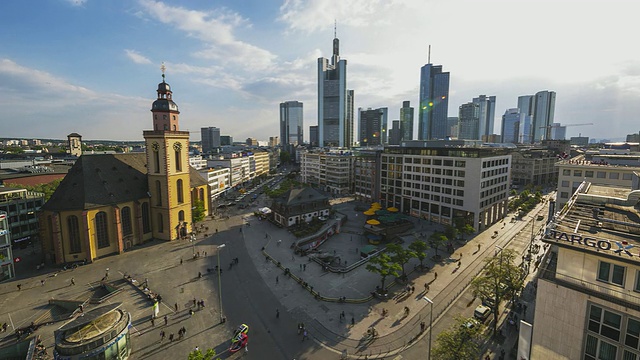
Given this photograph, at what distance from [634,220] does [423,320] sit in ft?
69.9

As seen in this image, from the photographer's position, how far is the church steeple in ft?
190

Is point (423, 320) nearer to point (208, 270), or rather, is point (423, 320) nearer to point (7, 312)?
point (208, 270)

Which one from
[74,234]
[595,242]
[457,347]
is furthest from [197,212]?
[595,242]

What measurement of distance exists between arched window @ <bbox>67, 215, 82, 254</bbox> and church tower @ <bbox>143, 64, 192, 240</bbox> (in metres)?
12.9

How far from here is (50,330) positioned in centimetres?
3139

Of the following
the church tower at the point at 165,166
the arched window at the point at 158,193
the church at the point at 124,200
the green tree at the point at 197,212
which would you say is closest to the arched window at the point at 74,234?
the church at the point at 124,200

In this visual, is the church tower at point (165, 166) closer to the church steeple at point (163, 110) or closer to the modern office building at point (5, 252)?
the church steeple at point (163, 110)

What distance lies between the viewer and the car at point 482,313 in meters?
32.0

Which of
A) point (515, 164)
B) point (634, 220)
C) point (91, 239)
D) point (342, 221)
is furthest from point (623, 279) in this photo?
point (515, 164)

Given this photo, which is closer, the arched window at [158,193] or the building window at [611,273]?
the building window at [611,273]

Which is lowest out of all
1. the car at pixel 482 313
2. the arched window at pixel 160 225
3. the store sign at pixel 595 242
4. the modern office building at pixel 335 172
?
the car at pixel 482 313

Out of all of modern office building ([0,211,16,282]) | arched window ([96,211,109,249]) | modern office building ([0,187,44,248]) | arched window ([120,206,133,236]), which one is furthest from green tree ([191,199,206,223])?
modern office building ([0,211,16,282])

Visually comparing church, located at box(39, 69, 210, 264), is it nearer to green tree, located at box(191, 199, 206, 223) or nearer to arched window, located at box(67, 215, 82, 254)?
arched window, located at box(67, 215, 82, 254)

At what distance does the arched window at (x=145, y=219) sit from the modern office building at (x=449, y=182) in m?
63.8
